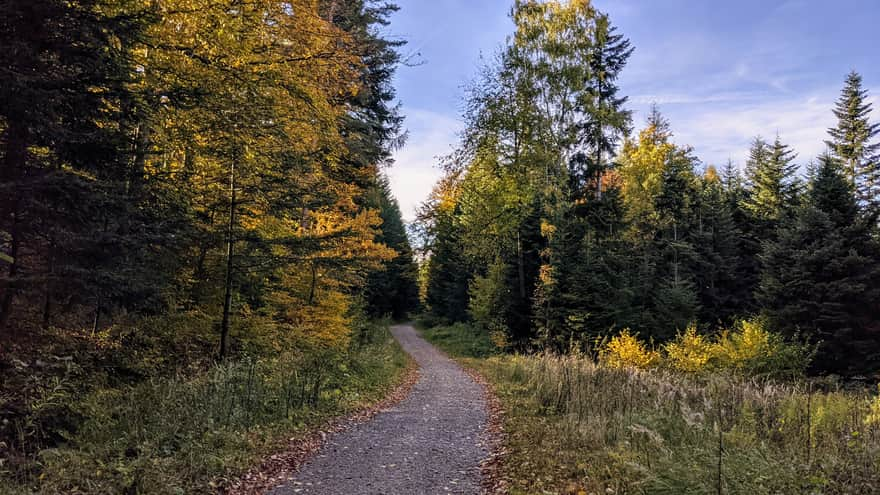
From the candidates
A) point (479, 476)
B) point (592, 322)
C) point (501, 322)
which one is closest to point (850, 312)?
point (592, 322)

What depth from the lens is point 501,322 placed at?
2316 centimetres

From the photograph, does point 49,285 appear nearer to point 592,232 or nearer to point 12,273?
point 12,273

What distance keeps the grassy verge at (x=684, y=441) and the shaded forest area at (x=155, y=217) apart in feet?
14.3

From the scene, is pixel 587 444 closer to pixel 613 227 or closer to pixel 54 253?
→ pixel 54 253

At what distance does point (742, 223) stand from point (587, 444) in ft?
112

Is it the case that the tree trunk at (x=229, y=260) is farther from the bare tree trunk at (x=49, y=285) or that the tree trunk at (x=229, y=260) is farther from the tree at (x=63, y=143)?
the bare tree trunk at (x=49, y=285)

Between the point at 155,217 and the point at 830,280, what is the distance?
2249cm

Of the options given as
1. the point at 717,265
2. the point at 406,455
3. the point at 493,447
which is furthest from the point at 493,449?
the point at 717,265

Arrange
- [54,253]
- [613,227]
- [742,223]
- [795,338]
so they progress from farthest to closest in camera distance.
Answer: [742,223], [613,227], [795,338], [54,253]

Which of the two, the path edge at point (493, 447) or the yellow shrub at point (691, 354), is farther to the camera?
the yellow shrub at point (691, 354)

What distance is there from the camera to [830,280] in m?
17.9

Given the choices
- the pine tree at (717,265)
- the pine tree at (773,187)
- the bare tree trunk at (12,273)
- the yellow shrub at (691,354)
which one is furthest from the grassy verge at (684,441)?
the pine tree at (773,187)

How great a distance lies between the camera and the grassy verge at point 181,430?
197 inches

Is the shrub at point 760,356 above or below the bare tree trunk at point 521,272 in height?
below
